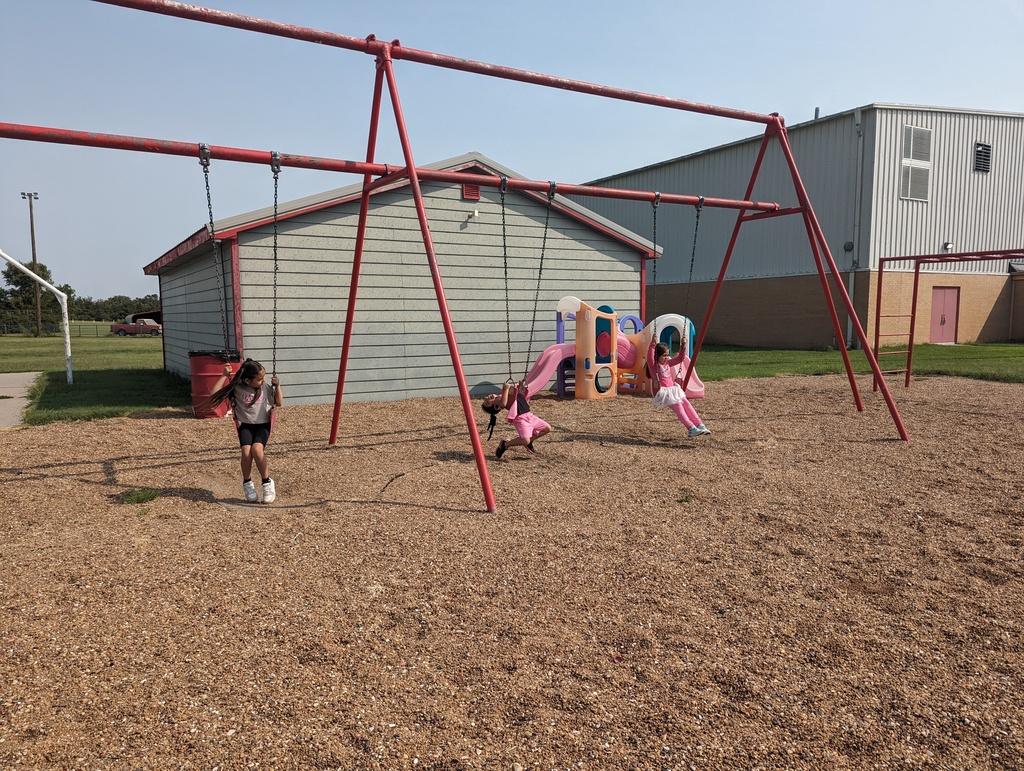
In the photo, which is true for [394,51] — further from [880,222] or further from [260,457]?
[880,222]

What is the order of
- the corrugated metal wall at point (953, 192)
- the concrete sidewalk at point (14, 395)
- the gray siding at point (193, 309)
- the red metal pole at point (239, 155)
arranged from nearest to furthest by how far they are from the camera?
1. the red metal pole at point (239, 155)
2. the concrete sidewalk at point (14, 395)
3. the gray siding at point (193, 309)
4. the corrugated metal wall at point (953, 192)

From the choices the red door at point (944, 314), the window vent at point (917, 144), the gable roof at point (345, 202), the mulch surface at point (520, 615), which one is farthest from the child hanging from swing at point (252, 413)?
the red door at point (944, 314)

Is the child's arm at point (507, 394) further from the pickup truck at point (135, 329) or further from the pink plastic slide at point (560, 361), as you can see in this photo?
the pickup truck at point (135, 329)

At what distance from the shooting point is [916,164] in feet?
66.1

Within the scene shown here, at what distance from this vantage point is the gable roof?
9633 mm

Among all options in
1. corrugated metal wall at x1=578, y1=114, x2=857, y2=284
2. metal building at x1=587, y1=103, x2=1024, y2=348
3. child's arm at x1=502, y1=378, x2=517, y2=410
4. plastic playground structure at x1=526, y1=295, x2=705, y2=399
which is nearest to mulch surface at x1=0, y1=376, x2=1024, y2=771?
child's arm at x1=502, y1=378, x2=517, y2=410

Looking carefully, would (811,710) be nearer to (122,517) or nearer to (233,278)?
(122,517)

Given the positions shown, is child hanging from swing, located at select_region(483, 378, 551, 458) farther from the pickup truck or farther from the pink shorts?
the pickup truck

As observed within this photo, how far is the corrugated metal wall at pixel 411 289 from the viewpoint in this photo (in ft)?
33.6

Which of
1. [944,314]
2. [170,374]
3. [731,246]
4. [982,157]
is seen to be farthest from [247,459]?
[982,157]

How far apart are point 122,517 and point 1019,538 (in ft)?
20.0

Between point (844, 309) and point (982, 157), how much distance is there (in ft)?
22.0

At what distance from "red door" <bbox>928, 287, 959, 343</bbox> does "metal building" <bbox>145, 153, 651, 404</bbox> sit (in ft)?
43.6

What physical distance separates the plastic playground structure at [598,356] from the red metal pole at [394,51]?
4.27 meters
